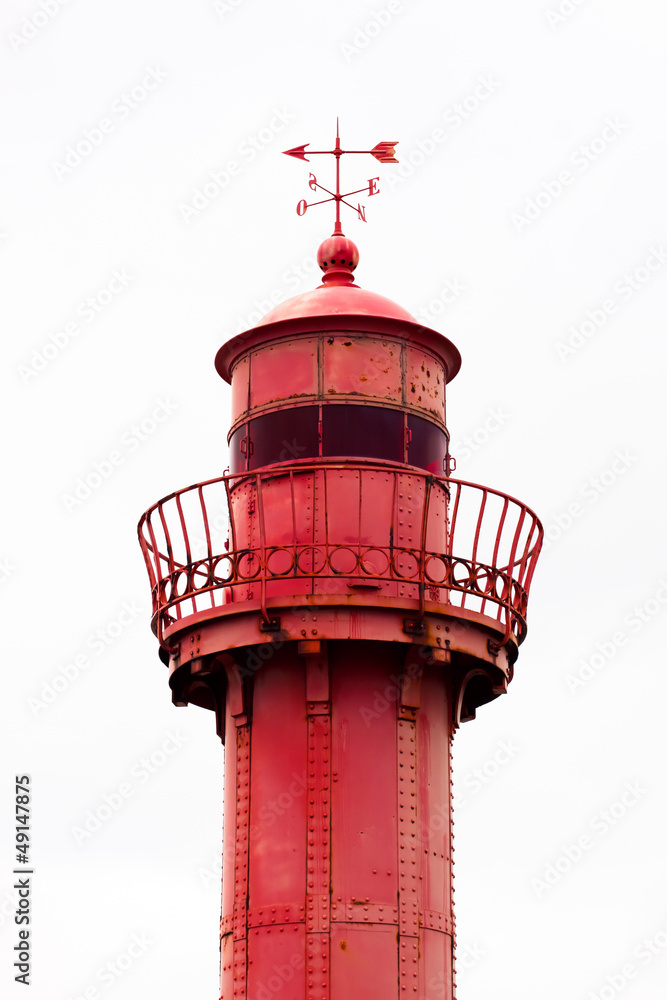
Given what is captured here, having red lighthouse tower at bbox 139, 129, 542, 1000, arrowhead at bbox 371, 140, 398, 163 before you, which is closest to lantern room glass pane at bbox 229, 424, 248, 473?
red lighthouse tower at bbox 139, 129, 542, 1000

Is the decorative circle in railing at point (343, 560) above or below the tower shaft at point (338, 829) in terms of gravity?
above

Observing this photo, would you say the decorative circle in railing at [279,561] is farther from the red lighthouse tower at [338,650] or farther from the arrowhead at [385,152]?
the arrowhead at [385,152]

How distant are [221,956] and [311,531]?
205 inches

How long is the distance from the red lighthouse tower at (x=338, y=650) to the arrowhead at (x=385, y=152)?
2.28 metres

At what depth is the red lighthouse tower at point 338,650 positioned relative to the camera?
67.4 ft

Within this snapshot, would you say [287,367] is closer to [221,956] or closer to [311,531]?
[311,531]

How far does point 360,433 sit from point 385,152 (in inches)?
173

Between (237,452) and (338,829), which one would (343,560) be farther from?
(338,829)

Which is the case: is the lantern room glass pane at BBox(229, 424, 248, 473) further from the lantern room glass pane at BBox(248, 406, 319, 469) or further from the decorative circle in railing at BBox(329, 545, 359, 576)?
the decorative circle in railing at BBox(329, 545, 359, 576)

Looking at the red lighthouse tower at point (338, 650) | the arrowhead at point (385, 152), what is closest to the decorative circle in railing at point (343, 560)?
the red lighthouse tower at point (338, 650)

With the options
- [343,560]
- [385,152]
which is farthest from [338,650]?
[385,152]

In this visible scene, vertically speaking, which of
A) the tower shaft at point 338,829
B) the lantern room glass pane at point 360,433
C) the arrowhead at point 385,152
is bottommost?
the tower shaft at point 338,829

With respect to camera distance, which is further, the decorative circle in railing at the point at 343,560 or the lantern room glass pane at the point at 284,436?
the lantern room glass pane at the point at 284,436

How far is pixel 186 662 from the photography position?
2186 centimetres
